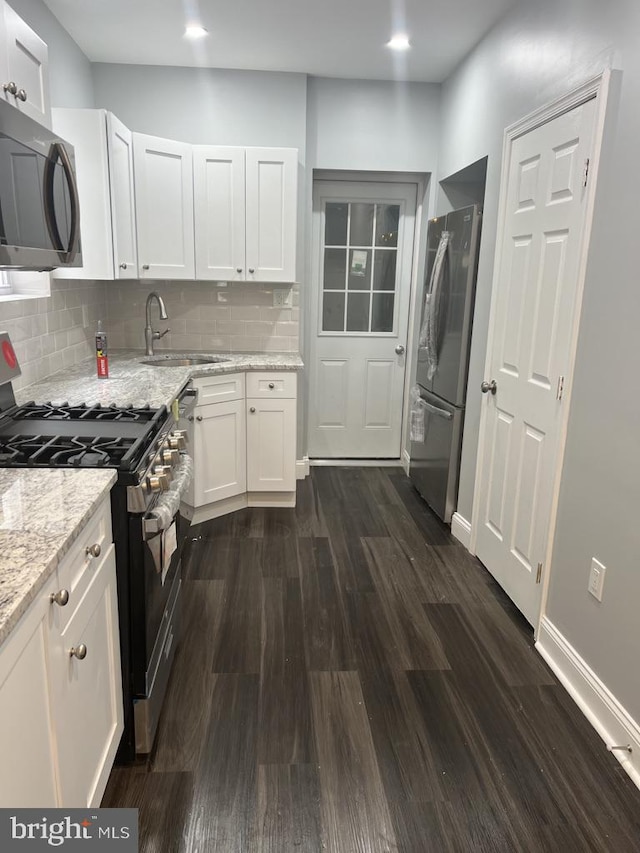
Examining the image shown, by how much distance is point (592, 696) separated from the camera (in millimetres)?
2076

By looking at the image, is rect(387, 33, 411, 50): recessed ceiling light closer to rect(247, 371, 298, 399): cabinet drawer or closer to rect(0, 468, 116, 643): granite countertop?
rect(247, 371, 298, 399): cabinet drawer

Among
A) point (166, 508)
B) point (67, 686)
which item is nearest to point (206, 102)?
point (166, 508)

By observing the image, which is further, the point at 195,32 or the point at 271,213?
the point at 271,213

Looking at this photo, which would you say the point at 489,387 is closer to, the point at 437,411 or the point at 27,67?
the point at 437,411

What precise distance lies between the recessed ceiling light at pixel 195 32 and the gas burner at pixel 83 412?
2.12m

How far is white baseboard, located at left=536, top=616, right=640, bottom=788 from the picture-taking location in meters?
1.85

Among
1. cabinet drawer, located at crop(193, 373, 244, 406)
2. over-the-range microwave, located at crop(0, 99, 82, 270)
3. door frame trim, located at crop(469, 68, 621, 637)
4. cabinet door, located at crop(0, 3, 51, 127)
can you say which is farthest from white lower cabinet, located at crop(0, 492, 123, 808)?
cabinet drawer, located at crop(193, 373, 244, 406)

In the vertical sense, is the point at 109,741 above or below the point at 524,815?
above

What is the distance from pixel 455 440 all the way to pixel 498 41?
2.04m

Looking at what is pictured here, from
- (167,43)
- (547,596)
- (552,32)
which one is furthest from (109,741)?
(167,43)

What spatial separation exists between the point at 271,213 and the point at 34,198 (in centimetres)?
209

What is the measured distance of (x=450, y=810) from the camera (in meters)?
1.71

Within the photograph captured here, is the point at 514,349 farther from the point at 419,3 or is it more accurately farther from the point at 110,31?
the point at 110,31

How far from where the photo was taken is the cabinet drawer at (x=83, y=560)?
126 cm
